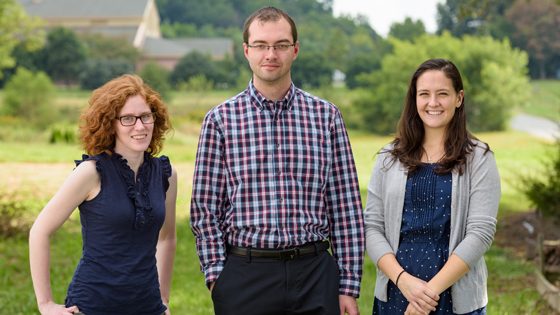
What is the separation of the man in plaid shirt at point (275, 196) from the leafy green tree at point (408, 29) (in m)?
71.4

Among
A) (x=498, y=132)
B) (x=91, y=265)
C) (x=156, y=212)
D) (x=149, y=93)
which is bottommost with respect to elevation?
(x=498, y=132)

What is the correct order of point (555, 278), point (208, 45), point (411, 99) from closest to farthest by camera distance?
point (411, 99)
point (555, 278)
point (208, 45)

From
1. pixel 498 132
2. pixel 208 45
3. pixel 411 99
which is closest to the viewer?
pixel 411 99

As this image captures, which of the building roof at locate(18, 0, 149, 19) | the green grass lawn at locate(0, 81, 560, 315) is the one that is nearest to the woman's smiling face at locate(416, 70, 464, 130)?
the green grass lawn at locate(0, 81, 560, 315)

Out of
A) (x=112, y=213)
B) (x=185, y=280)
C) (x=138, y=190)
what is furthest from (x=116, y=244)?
(x=185, y=280)

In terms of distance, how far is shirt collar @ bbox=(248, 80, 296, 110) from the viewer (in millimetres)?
3523

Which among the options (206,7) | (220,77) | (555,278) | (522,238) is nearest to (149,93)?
(555,278)

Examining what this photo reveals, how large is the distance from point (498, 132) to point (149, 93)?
147 feet

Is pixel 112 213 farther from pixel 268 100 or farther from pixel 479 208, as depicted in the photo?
pixel 479 208

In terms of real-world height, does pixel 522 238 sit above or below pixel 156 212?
below

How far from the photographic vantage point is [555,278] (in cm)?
748

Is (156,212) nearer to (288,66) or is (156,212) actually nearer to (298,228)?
(298,228)

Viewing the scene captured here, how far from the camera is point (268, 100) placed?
3.52 meters

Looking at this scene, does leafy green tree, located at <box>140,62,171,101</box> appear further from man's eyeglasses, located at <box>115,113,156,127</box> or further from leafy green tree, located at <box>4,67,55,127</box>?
man's eyeglasses, located at <box>115,113,156,127</box>
